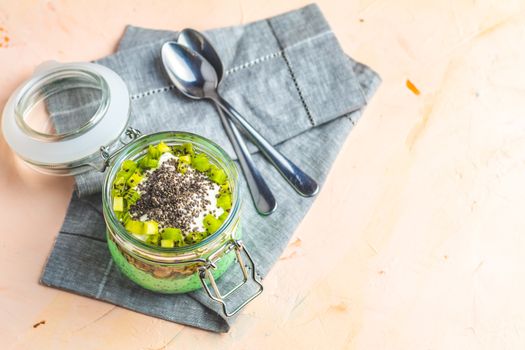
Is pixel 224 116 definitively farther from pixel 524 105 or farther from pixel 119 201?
pixel 524 105

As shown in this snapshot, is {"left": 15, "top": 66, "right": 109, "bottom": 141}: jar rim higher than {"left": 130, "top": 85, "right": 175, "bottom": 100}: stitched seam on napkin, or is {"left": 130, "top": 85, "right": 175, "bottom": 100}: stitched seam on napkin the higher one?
{"left": 15, "top": 66, "right": 109, "bottom": 141}: jar rim

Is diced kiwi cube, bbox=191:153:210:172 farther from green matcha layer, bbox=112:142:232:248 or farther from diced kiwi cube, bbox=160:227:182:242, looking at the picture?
diced kiwi cube, bbox=160:227:182:242

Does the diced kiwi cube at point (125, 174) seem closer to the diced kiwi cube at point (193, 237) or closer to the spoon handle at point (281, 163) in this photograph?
the diced kiwi cube at point (193, 237)

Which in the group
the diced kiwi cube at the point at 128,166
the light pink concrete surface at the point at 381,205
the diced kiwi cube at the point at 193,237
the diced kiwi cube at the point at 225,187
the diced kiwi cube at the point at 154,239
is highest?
the diced kiwi cube at the point at 128,166

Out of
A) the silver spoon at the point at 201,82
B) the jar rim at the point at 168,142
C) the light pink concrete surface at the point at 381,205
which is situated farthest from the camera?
the silver spoon at the point at 201,82

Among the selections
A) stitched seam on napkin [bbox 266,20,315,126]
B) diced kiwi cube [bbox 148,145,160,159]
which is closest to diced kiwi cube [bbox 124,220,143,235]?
diced kiwi cube [bbox 148,145,160,159]

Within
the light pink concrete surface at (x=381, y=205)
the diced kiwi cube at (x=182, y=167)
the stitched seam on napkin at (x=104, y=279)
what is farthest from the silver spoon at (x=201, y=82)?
the stitched seam on napkin at (x=104, y=279)

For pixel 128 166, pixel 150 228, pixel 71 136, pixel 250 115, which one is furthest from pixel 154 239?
pixel 250 115

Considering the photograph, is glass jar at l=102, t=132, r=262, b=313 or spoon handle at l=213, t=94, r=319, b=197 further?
spoon handle at l=213, t=94, r=319, b=197
